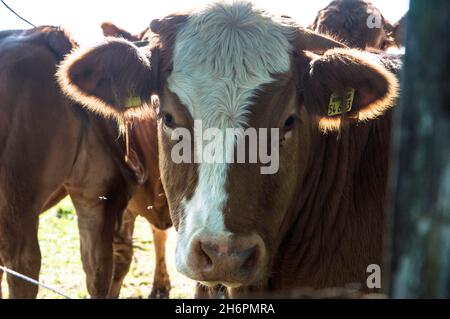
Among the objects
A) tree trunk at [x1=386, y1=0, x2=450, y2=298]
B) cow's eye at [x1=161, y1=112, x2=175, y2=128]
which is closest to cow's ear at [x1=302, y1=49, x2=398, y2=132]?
cow's eye at [x1=161, y1=112, x2=175, y2=128]

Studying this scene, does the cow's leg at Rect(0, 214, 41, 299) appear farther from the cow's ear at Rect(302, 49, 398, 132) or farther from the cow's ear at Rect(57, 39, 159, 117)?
the cow's ear at Rect(302, 49, 398, 132)

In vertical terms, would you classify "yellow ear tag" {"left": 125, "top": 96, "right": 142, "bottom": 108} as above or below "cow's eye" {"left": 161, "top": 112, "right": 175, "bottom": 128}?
above

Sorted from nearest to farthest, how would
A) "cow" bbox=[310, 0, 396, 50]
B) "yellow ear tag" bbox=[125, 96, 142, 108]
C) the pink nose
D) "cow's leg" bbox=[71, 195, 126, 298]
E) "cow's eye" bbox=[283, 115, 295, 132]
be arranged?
the pink nose
"cow's eye" bbox=[283, 115, 295, 132]
"yellow ear tag" bbox=[125, 96, 142, 108]
"cow's leg" bbox=[71, 195, 126, 298]
"cow" bbox=[310, 0, 396, 50]

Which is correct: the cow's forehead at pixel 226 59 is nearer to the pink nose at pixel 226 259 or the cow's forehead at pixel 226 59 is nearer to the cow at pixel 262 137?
the cow at pixel 262 137

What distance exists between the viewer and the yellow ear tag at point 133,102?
11.4 feet

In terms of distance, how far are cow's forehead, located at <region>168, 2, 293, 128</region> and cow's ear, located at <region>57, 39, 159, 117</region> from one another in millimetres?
198

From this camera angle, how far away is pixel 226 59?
120 inches

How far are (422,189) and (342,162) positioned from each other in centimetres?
249

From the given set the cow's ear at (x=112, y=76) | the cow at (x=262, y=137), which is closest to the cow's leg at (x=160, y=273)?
the cow's ear at (x=112, y=76)

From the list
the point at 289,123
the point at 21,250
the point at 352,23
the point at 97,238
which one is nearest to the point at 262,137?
the point at 289,123

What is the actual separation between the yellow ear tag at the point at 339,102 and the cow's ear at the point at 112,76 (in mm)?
945

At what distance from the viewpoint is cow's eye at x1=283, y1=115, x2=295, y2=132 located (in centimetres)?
307
